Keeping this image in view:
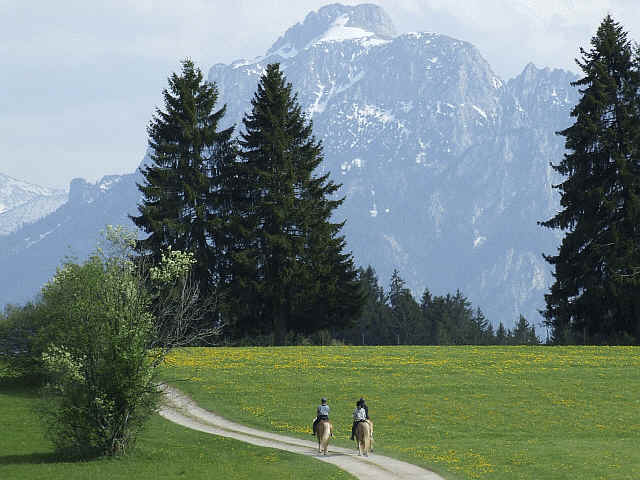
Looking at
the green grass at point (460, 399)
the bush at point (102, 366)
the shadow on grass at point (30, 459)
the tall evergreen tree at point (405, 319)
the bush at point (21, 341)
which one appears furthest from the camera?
the tall evergreen tree at point (405, 319)

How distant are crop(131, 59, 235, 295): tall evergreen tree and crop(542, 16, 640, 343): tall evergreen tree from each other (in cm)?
2940

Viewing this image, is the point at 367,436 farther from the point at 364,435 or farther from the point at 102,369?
the point at 102,369

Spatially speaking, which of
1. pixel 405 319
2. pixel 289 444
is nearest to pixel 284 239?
pixel 289 444

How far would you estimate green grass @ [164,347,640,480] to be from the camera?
111ft

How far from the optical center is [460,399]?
46.5 metres

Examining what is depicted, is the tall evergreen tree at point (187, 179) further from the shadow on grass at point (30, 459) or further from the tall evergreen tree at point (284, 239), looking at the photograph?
the shadow on grass at point (30, 459)

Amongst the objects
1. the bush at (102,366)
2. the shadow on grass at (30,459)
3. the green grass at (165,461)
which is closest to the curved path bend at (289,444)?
the green grass at (165,461)

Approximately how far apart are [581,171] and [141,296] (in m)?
45.4

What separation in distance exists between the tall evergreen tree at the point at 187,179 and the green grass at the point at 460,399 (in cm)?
1357

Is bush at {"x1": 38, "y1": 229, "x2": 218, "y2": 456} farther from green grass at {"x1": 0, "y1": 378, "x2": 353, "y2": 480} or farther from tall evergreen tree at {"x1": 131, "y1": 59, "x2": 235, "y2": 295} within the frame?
tall evergreen tree at {"x1": 131, "y1": 59, "x2": 235, "y2": 295}

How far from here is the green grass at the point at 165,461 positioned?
105ft

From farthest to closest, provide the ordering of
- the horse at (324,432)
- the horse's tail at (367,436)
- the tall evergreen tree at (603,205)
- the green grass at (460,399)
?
the tall evergreen tree at (603,205) → the horse at (324,432) → the horse's tail at (367,436) → the green grass at (460,399)

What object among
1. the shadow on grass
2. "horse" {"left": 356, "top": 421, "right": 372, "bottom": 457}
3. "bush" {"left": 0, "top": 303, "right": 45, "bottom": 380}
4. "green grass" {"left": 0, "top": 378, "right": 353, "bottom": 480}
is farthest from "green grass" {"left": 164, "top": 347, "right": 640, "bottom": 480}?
the shadow on grass

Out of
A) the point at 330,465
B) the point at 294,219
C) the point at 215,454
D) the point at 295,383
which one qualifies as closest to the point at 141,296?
the point at 215,454
